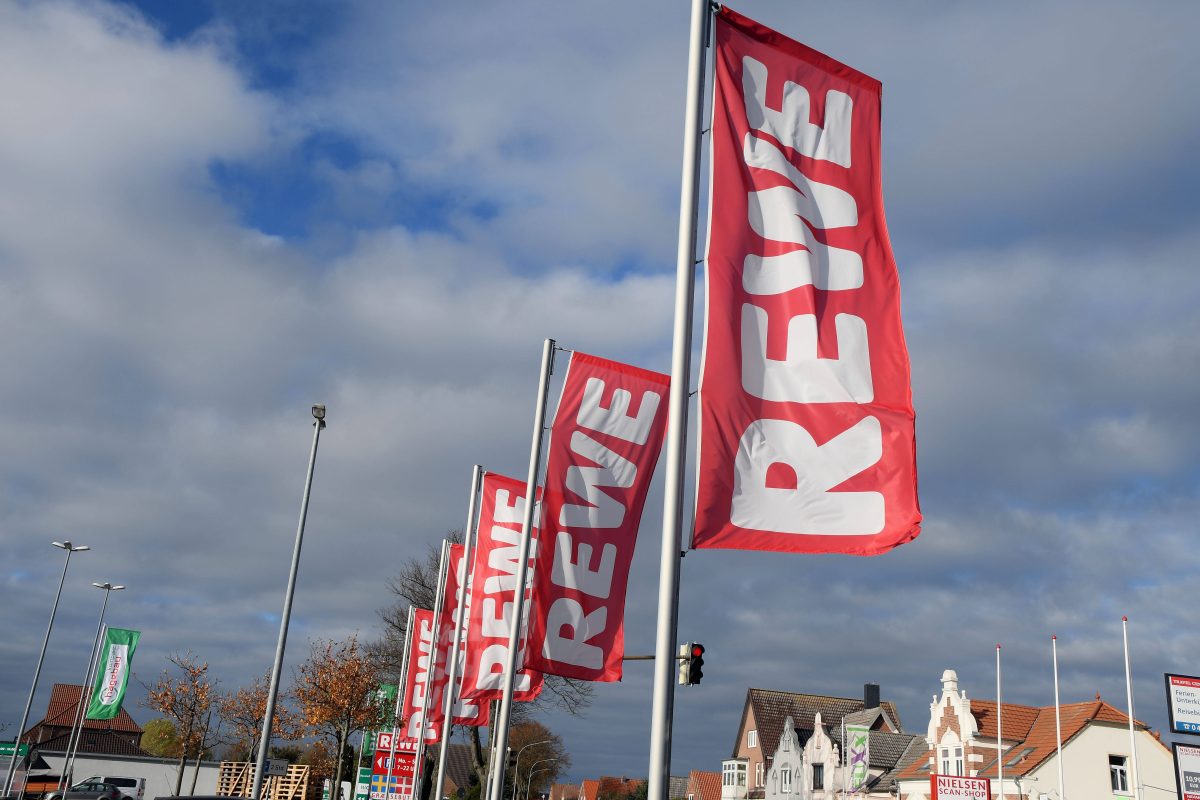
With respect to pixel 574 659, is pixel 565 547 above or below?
above

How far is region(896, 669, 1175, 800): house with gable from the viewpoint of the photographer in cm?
4891

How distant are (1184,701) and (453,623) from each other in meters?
26.1

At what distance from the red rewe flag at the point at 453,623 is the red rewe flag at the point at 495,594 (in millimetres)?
1742

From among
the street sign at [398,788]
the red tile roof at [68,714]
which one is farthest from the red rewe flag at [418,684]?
the red tile roof at [68,714]

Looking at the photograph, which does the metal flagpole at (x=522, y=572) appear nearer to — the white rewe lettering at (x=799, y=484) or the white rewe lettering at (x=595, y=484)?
the white rewe lettering at (x=595, y=484)

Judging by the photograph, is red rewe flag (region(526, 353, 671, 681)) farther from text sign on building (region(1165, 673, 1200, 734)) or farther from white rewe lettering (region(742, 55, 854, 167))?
text sign on building (region(1165, 673, 1200, 734))

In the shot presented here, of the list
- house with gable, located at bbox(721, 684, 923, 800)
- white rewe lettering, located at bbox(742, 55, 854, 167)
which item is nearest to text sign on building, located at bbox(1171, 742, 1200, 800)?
house with gable, located at bbox(721, 684, 923, 800)

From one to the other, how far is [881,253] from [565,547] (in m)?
7.48

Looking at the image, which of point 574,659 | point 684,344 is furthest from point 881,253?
point 574,659

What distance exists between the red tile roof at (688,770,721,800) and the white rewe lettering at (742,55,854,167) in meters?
89.2

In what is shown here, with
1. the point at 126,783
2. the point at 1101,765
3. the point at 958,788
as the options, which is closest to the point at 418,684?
the point at 958,788

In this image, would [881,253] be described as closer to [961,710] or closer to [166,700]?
[961,710]

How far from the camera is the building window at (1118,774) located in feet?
165

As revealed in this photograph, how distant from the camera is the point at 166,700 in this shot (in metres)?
62.5
